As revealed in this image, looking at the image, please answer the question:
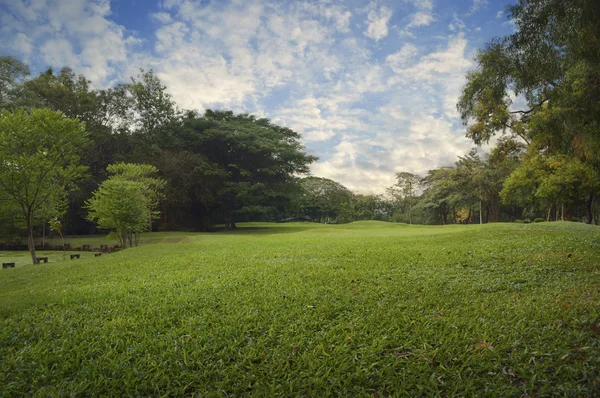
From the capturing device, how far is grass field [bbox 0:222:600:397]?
3.05 metres

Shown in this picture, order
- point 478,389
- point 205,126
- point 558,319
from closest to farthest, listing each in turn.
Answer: point 478,389 < point 558,319 < point 205,126

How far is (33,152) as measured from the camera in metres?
13.6

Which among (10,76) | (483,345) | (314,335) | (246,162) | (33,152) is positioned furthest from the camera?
(246,162)

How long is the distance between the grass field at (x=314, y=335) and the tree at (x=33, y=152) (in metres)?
8.39

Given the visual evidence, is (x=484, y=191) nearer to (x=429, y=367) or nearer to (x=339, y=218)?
(x=339, y=218)

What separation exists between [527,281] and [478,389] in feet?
14.1

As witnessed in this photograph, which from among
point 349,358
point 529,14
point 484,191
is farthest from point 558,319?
point 484,191

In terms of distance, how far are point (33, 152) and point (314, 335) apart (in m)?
15.0

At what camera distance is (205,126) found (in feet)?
112

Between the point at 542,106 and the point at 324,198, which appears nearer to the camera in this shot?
the point at 542,106

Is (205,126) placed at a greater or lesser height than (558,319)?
greater

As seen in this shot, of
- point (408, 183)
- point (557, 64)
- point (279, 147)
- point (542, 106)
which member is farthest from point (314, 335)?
point (408, 183)

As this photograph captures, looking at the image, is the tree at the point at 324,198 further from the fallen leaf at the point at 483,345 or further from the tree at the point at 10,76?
the fallen leaf at the point at 483,345

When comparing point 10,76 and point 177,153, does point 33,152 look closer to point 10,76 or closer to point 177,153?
point 10,76
